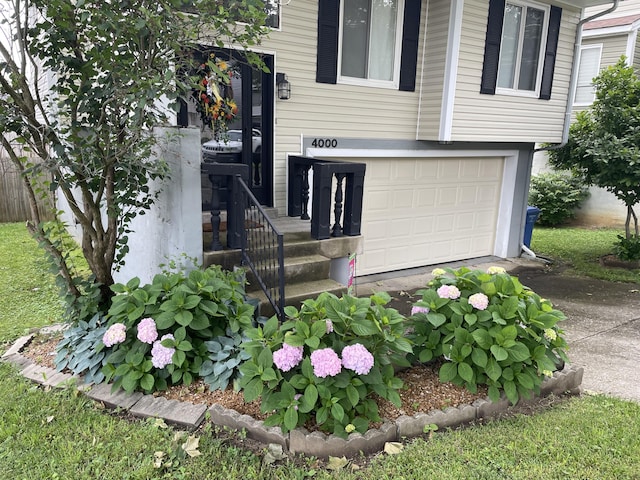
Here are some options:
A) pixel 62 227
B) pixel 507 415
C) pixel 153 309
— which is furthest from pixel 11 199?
pixel 507 415

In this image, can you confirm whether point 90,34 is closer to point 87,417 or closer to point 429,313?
point 87,417

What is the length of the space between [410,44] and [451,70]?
709 mm

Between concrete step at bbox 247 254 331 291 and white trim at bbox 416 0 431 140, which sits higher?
white trim at bbox 416 0 431 140

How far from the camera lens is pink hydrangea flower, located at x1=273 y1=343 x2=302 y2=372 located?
2.61 m

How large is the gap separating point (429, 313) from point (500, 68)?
5.87 meters

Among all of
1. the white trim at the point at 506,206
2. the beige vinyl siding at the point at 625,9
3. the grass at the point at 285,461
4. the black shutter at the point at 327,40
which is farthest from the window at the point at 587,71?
the grass at the point at 285,461

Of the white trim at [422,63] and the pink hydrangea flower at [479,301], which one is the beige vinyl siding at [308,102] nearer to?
the white trim at [422,63]

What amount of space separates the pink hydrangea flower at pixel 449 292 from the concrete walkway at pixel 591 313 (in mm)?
1611

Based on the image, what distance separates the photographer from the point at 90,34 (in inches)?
129

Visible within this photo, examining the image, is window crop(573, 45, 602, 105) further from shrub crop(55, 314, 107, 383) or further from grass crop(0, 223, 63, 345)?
shrub crop(55, 314, 107, 383)

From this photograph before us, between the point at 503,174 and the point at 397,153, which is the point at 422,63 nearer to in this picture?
the point at 397,153

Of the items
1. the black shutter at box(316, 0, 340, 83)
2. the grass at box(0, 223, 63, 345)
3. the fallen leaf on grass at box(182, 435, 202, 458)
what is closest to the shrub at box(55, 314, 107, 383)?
the grass at box(0, 223, 63, 345)

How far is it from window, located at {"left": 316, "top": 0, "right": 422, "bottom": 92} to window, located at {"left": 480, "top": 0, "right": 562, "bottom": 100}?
4.16 feet

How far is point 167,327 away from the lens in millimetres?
3172
